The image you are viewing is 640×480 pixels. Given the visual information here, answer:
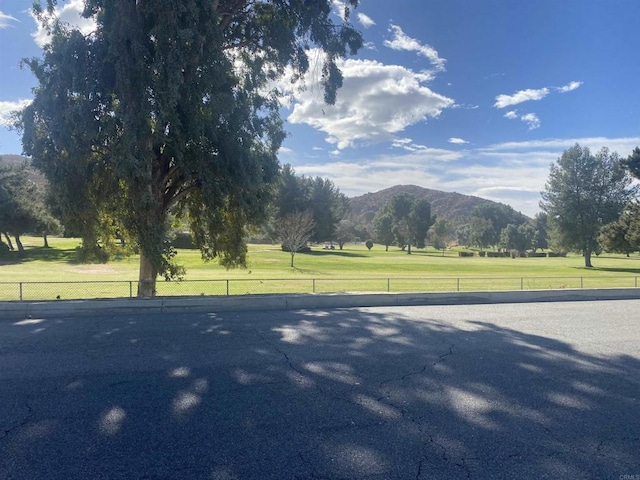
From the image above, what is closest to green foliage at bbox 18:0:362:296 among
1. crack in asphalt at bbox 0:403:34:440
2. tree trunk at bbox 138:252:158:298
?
tree trunk at bbox 138:252:158:298

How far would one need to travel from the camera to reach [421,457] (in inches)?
147

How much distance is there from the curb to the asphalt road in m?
2.19

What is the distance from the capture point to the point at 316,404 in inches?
192

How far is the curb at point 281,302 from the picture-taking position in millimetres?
11258

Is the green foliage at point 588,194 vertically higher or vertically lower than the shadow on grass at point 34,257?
higher

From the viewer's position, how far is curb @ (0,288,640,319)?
11.3m

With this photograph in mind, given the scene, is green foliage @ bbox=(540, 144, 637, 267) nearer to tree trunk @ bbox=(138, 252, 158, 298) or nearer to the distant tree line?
the distant tree line

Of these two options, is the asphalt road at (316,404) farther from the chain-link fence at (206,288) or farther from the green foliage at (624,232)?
the green foliage at (624,232)

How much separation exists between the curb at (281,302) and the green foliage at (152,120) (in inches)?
87.2

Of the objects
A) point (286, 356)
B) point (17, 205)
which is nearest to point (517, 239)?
point (17, 205)

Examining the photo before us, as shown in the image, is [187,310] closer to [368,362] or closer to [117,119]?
[117,119]

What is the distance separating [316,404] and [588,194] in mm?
61067

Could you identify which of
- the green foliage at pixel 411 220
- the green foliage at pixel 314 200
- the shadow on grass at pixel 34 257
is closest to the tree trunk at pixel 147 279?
the shadow on grass at pixel 34 257

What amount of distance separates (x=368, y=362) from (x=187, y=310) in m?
7.00
